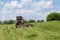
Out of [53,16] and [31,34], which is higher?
[53,16]

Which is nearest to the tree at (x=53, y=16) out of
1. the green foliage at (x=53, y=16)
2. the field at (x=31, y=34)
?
the green foliage at (x=53, y=16)

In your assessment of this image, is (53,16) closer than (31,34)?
No

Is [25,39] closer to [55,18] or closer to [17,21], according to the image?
[17,21]

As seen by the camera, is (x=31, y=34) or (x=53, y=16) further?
(x=53, y=16)

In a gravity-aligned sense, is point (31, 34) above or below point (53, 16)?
below

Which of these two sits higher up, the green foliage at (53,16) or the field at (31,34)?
the green foliage at (53,16)

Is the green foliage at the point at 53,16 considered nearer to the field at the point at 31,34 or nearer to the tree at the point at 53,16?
the tree at the point at 53,16

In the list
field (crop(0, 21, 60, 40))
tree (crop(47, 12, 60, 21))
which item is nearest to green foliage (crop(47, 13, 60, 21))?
tree (crop(47, 12, 60, 21))

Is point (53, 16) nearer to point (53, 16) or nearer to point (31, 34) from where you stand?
point (53, 16)

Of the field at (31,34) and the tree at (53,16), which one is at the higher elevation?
the tree at (53,16)

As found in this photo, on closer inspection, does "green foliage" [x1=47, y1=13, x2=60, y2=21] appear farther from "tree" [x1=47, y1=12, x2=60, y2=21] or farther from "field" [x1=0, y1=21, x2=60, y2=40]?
"field" [x1=0, y1=21, x2=60, y2=40]

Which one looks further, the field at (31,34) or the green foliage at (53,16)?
the green foliage at (53,16)

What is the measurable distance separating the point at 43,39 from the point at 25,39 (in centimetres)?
203

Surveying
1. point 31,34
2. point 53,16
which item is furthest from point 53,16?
point 31,34
